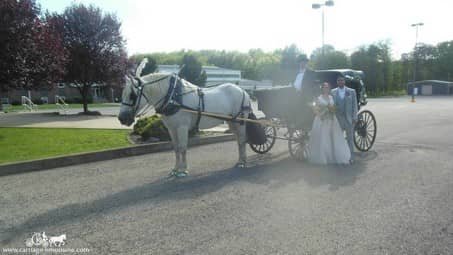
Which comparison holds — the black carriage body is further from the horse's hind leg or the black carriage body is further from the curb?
the curb

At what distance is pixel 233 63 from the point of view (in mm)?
129000

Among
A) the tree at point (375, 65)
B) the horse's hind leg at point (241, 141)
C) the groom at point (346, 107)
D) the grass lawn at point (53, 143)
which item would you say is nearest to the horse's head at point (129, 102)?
the horse's hind leg at point (241, 141)

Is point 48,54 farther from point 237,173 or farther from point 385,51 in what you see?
point 385,51

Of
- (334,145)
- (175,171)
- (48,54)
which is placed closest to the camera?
(175,171)

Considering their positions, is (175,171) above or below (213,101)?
below

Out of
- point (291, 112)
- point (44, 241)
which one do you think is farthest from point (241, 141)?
point (44, 241)

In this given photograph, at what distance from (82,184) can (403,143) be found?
9.30 m

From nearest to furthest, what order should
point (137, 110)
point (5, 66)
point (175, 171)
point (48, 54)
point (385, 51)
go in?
point (137, 110)
point (175, 171)
point (5, 66)
point (48, 54)
point (385, 51)

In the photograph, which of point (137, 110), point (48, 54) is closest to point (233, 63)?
point (48, 54)

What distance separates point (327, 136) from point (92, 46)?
69.0ft

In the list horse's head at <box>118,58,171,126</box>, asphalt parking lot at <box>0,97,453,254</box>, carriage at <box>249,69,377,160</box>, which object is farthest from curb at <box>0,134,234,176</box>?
carriage at <box>249,69,377,160</box>

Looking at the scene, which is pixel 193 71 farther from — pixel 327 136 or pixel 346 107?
pixel 327 136

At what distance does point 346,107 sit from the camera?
8367 mm

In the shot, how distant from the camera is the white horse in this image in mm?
6668
